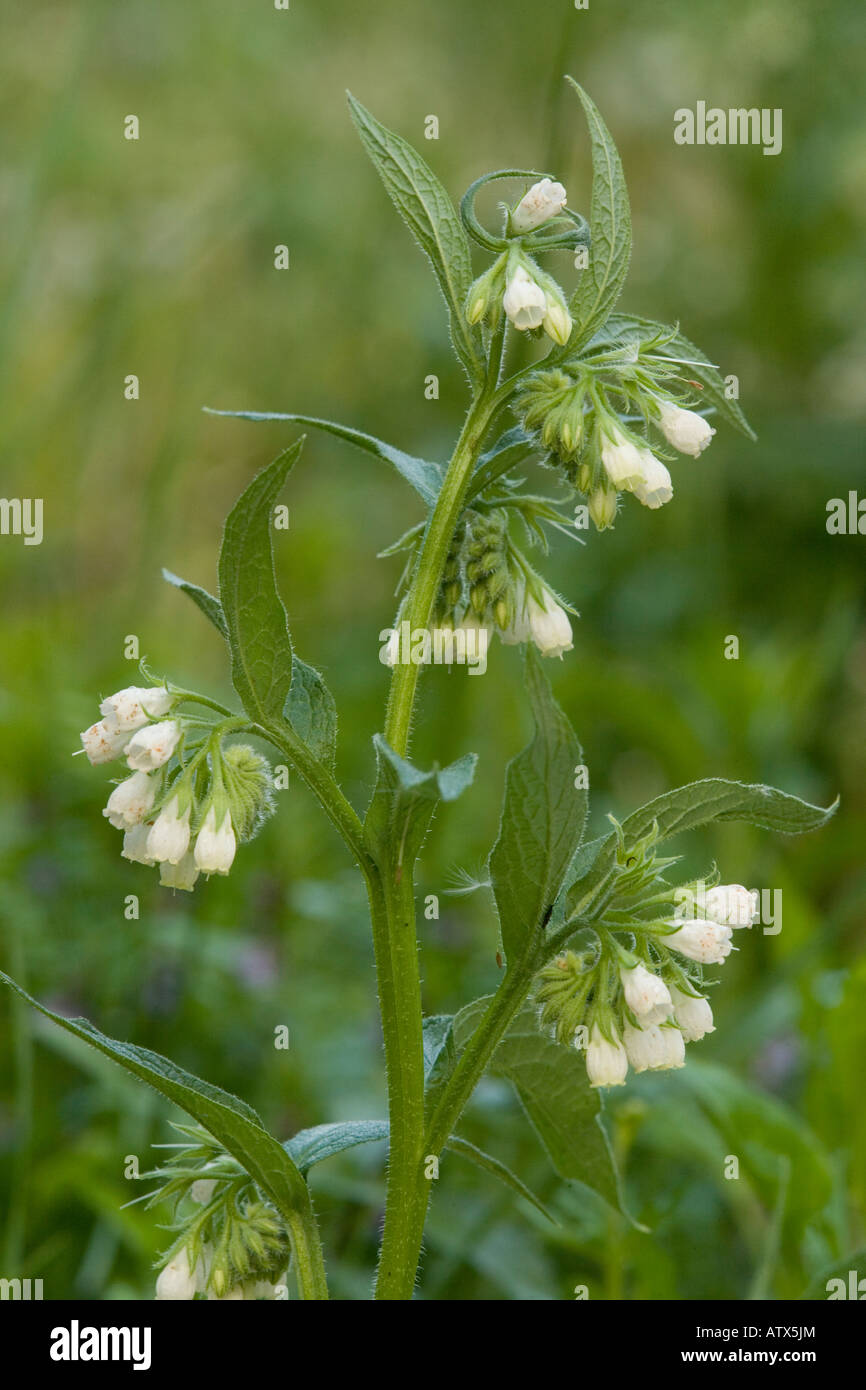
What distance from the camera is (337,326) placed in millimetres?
7164

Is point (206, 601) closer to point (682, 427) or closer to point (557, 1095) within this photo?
point (682, 427)

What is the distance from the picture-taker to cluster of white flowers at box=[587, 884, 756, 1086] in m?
1.69

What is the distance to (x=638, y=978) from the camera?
1681mm

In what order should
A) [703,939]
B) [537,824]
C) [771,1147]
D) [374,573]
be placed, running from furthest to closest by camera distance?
[374,573], [771,1147], [703,939], [537,824]

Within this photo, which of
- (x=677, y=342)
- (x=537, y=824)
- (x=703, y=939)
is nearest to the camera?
(x=537, y=824)

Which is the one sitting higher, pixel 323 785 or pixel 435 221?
pixel 435 221

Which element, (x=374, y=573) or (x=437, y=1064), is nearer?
(x=437, y=1064)

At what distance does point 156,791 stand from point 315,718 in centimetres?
22

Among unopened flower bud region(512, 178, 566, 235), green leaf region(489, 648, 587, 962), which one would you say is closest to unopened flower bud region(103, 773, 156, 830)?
green leaf region(489, 648, 587, 962)

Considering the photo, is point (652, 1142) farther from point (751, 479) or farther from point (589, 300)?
point (751, 479)

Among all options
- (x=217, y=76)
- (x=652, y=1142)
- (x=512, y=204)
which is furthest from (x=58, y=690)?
(x=217, y=76)

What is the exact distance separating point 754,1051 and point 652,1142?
1.64 ft

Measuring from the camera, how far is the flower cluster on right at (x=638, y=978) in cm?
170

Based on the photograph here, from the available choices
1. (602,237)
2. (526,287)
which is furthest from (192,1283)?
(602,237)
